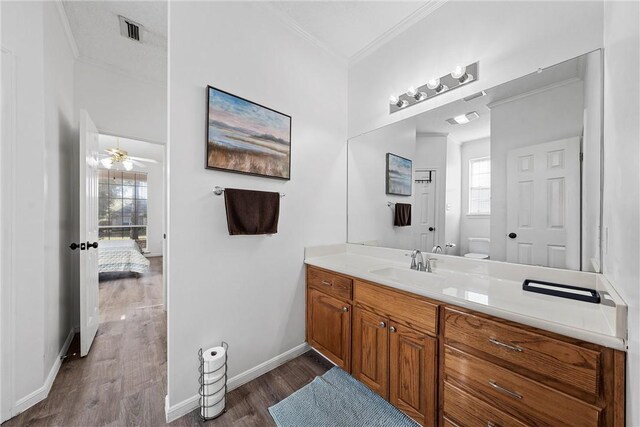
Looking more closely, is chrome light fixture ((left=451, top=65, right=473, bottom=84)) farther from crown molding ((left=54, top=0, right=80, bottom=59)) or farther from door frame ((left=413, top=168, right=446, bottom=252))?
crown molding ((left=54, top=0, right=80, bottom=59))

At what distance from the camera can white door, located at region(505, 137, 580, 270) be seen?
4.24ft

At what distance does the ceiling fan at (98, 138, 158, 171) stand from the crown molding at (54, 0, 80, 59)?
7.76 feet

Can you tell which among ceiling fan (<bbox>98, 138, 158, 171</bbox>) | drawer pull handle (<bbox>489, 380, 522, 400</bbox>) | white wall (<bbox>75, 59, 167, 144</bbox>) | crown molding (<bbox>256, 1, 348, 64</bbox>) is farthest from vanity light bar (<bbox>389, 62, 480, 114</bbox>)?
ceiling fan (<bbox>98, 138, 158, 171</bbox>)

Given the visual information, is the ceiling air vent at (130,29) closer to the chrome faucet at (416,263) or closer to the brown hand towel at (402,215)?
the brown hand towel at (402,215)

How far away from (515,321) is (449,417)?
2.00ft

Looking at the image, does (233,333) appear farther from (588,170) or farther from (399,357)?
(588,170)

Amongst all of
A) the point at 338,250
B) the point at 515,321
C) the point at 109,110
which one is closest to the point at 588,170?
the point at 515,321

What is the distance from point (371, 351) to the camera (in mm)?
1566

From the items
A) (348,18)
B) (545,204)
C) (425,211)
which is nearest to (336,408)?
(425,211)

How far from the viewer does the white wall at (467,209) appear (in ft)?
5.21

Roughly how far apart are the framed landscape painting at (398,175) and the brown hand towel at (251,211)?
1.01m

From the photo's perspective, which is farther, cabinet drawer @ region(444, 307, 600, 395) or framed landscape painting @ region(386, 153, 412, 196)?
framed landscape painting @ region(386, 153, 412, 196)

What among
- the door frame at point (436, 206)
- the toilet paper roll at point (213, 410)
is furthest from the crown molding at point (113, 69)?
the toilet paper roll at point (213, 410)

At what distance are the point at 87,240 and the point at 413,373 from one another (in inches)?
106
